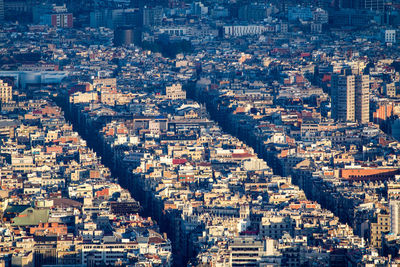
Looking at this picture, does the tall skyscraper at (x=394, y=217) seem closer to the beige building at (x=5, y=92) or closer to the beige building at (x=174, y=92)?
the beige building at (x=174, y=92)

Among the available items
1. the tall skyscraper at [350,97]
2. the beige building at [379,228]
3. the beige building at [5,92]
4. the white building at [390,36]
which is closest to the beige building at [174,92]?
the beige building at [5,92]

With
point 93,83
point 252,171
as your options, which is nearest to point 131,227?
point 252,171

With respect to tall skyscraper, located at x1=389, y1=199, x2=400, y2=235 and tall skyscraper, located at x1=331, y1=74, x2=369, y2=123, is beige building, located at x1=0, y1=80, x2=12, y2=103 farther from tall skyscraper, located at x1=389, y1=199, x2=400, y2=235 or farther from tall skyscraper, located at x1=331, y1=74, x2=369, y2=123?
tall skyscraper, located at x1=389, y1=199, x2=400, y2=235

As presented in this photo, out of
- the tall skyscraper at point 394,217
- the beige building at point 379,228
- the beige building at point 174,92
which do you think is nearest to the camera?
the beige building at point 379,228

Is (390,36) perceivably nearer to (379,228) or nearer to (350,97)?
(350,97)

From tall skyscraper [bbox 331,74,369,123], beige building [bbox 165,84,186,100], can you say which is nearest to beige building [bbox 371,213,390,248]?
tall skyscraper [bbox 331,74,369,123]

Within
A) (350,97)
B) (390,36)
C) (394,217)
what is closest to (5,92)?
(350,97)
